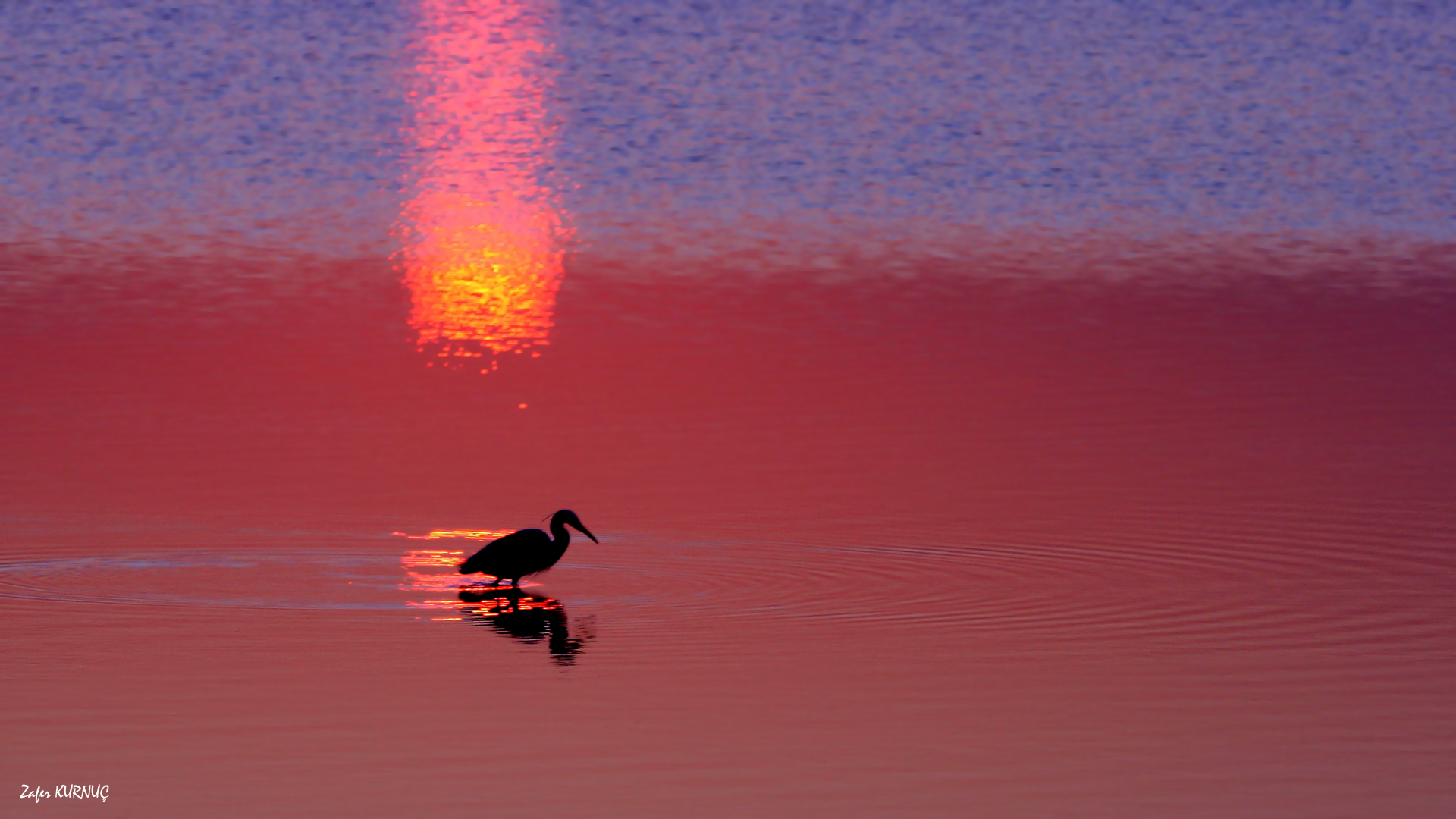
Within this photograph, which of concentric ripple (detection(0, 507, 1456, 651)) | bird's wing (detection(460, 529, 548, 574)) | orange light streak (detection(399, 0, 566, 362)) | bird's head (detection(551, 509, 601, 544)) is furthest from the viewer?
orange light streak (detection(399, 0, 566, 362))

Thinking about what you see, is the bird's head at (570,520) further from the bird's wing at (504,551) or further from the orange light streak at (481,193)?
the orange light streak at (481,193)

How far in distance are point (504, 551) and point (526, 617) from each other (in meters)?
0.79

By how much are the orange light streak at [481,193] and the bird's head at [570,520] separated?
6.84 meters

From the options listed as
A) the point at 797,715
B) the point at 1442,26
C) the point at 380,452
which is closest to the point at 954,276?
the point at 380,452

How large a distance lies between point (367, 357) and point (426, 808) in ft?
42.5

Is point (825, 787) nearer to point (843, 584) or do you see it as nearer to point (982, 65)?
point (843, 584)

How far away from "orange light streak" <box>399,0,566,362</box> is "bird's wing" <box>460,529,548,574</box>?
296 inches

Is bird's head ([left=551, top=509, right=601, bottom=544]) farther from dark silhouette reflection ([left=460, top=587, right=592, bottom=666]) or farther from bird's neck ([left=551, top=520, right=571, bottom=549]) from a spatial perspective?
dark silhouette reflection ([left=460, top=587, right=592, bottom=666])

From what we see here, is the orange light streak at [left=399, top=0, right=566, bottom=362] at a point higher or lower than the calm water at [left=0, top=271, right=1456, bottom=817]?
higher

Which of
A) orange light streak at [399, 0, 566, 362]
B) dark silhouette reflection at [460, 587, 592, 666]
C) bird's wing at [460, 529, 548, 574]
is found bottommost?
dark silhouette reflection at [460, 587, 592, 666]

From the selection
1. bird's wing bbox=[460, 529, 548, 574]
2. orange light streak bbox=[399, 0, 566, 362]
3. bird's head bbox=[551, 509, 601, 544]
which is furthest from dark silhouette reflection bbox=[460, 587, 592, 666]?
orange light streak bbox=[399, 0, 566, 362]

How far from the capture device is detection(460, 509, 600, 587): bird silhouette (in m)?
14.8

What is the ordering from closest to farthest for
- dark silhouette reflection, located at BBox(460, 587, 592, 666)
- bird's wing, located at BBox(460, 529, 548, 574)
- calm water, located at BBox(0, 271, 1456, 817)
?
calm water, located at BBox(0, 271, 1456, 817) → dark silhouette reflection, located at BBox(460, 587, 592, 666) → bird's wing, located at BBox(460, 529, 548, 574)

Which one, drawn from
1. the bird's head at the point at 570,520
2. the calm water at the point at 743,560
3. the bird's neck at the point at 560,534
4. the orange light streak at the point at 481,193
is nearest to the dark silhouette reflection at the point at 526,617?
the calm water at the point at 743,560
